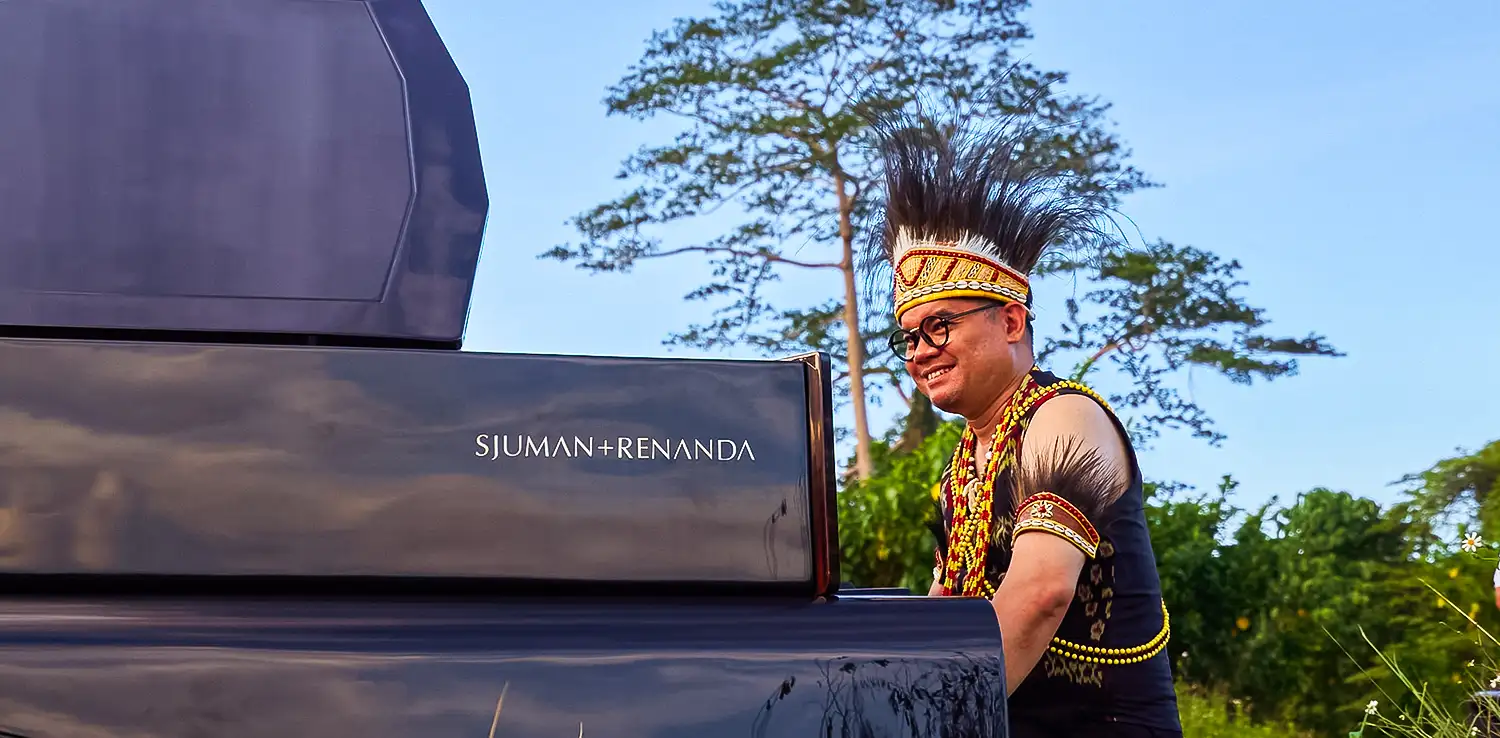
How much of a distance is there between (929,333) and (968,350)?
67 millimetres

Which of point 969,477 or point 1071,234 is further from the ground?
point 1071,234

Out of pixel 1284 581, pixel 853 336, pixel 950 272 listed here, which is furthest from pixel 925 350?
pixel 853 336

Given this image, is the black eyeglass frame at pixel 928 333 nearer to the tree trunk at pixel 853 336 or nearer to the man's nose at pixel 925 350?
the man's nose at pixel 925 350

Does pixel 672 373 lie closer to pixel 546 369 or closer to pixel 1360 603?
pixel 546 369

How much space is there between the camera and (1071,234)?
229 centimetres

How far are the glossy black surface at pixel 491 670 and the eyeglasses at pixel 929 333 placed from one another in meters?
1.18

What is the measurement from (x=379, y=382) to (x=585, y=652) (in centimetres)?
25

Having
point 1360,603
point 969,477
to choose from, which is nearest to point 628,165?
point 1360,603

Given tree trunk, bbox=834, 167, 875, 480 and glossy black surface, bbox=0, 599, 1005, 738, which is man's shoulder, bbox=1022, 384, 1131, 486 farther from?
tree trunk, bbox=834, 167, 875, 480

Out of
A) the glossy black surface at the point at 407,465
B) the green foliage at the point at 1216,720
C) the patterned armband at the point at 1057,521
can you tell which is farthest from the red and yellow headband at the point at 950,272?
the green foliage at the point at 1216,720

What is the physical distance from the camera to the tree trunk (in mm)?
17297

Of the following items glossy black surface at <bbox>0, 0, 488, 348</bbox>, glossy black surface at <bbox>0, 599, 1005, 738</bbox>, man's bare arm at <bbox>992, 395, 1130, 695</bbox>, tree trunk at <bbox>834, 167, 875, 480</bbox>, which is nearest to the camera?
glossy black surface at <bbox>0, 599, 1005, 738</bbox>

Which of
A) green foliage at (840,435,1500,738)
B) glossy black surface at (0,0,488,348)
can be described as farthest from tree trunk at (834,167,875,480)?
glossy black surface at (0,0,488,348)

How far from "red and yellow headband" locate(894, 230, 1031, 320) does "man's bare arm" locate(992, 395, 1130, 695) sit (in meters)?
0.31
